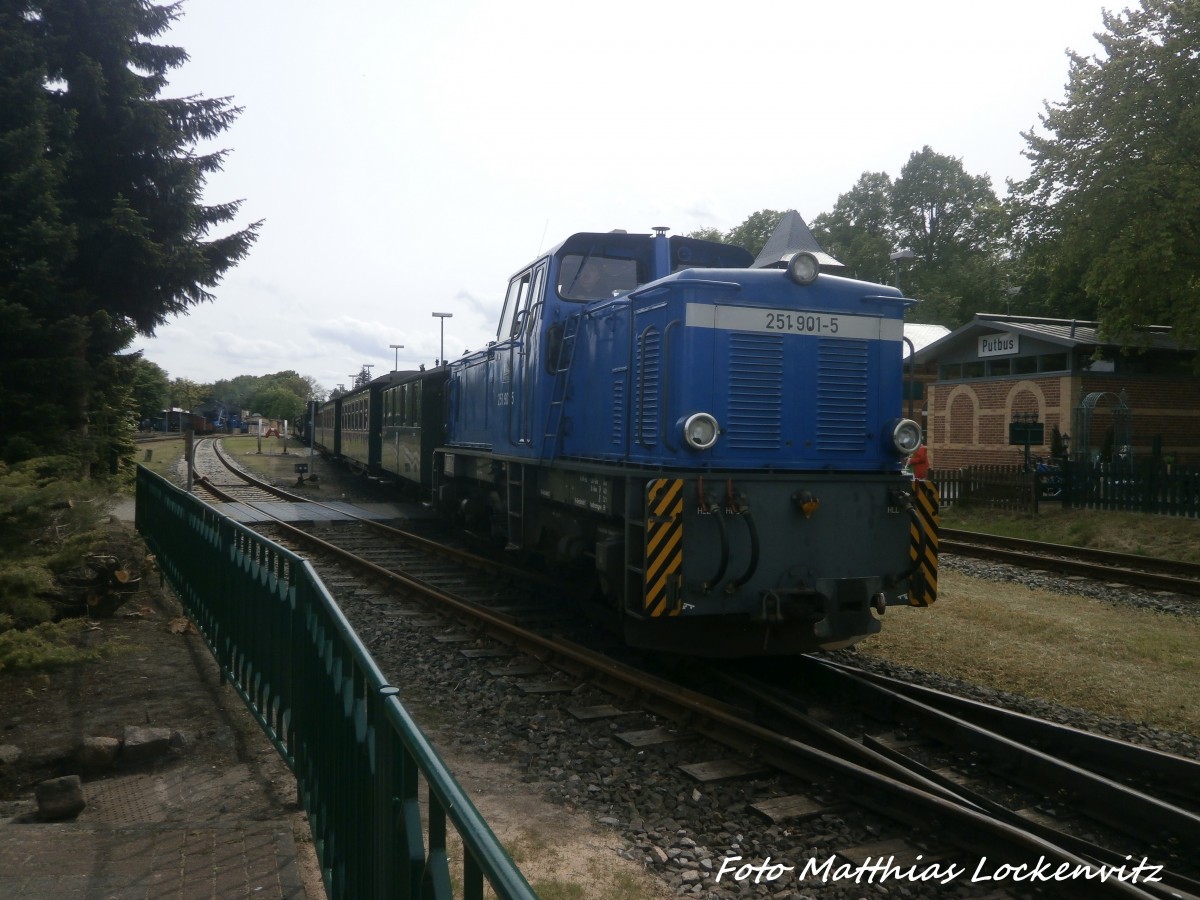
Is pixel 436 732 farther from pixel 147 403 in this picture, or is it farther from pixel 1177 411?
pixel 147 403

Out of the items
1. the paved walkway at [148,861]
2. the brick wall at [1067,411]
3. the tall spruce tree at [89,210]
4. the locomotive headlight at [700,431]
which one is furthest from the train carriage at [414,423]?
the brick wall at [1067,411]

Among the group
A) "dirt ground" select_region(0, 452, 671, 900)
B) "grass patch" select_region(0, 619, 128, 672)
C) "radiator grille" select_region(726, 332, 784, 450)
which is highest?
"radiator grille" select_region(726, 332, 784, 450)

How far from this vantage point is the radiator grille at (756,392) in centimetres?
696

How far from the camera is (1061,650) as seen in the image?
796 cm

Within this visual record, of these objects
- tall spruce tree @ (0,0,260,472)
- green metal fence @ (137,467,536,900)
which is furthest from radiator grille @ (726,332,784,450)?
tall spruce tree @ (0,0,260,472)

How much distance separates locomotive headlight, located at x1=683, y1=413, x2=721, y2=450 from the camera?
6531 mm

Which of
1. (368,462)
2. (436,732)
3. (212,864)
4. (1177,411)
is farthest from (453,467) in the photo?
(1177,411)

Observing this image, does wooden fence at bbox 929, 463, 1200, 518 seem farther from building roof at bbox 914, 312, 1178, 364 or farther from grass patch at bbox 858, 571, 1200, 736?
grass patch at bbox 858, 571, 1200, 736

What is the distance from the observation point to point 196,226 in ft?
54.5

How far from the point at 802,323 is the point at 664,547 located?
2150 mm

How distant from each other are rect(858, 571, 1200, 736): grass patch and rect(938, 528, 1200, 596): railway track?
1516mm

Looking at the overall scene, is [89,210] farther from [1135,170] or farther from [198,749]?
[1135,170]

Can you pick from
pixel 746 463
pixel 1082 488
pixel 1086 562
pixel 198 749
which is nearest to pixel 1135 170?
pixel 1082 488

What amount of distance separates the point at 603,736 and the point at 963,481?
54.9 ft
